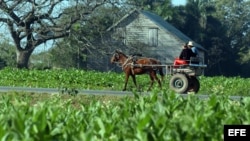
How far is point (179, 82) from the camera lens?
26.3m

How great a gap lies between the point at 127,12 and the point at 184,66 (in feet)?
67.3

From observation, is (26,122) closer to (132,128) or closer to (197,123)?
(132,128)

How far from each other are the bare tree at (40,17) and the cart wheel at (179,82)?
64.6 feet

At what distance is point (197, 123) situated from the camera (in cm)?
503

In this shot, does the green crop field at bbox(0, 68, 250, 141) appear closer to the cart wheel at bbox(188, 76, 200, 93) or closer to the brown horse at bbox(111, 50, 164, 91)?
the cart wheel at bbox(188, 76, 200, 93)

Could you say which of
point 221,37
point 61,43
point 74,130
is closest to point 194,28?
point 221,37

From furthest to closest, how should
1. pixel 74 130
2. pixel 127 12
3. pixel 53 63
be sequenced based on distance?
1. pixel 53 63
2. pixel 127 12
3. pixel 74 130

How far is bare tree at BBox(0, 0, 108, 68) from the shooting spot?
4516cm

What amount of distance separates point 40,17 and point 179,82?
68.9 feet

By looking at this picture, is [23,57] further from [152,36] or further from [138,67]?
[138,67]

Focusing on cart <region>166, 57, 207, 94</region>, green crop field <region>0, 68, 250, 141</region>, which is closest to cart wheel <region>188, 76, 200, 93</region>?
cart <region>166, 57, 207, 94</region>

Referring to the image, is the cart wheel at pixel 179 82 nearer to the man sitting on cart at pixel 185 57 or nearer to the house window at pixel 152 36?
the man sitting on cart at pixel 185 57

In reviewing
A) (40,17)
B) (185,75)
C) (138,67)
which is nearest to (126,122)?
(185,75)

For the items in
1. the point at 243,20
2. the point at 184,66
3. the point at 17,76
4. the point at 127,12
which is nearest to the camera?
the point at 184,66
